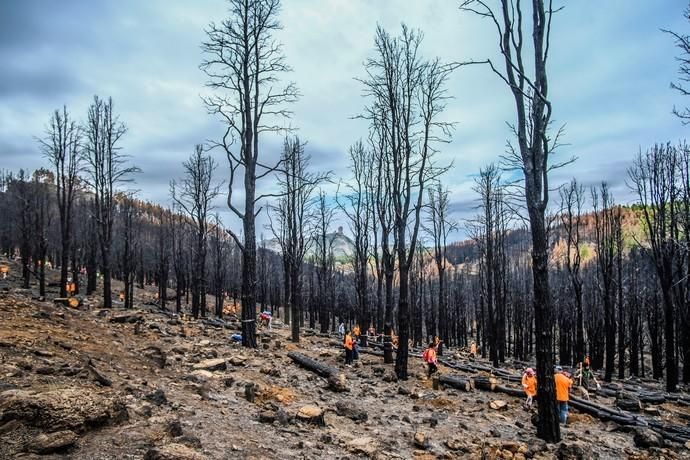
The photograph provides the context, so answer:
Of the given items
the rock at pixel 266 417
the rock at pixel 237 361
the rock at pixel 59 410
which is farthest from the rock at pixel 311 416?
the rock at pixel 237 361

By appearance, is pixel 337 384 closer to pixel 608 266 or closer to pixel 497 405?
pixel 497 405

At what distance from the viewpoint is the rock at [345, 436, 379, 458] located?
5.67 metres

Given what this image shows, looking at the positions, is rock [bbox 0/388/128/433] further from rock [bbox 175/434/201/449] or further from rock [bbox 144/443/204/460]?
rock [bbox 144/443/204/460]

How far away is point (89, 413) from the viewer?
4.41 m

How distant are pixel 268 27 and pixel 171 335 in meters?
10.9

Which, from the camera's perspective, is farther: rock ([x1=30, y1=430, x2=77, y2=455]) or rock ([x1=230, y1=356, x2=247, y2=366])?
rock ([x1=230, y1=356, x2=247, y2=366])

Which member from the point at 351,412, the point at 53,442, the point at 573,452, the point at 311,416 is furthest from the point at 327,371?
the point at 53,442

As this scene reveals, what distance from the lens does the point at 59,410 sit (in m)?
4.22

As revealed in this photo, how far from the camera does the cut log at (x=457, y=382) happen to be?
1242 cm

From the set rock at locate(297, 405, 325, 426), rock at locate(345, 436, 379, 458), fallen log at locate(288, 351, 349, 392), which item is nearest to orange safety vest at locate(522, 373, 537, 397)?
fallen log at locate(288, 351, 349, 392)

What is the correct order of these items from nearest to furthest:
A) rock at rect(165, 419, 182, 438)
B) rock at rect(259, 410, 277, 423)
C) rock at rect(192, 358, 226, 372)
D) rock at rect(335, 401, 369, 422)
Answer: rock at rect(165, 419, 182, 438) < rock at rect(259, 410, 277, 423) < rock at rect(335, 401, 369, 422) < rock at rect(192, 358, 226, 372)

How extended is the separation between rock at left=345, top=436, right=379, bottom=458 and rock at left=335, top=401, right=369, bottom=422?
133 cm

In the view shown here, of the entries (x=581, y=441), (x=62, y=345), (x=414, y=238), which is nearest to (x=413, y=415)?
(x=581, y=441)

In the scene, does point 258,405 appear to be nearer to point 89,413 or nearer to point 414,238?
point 89,413
